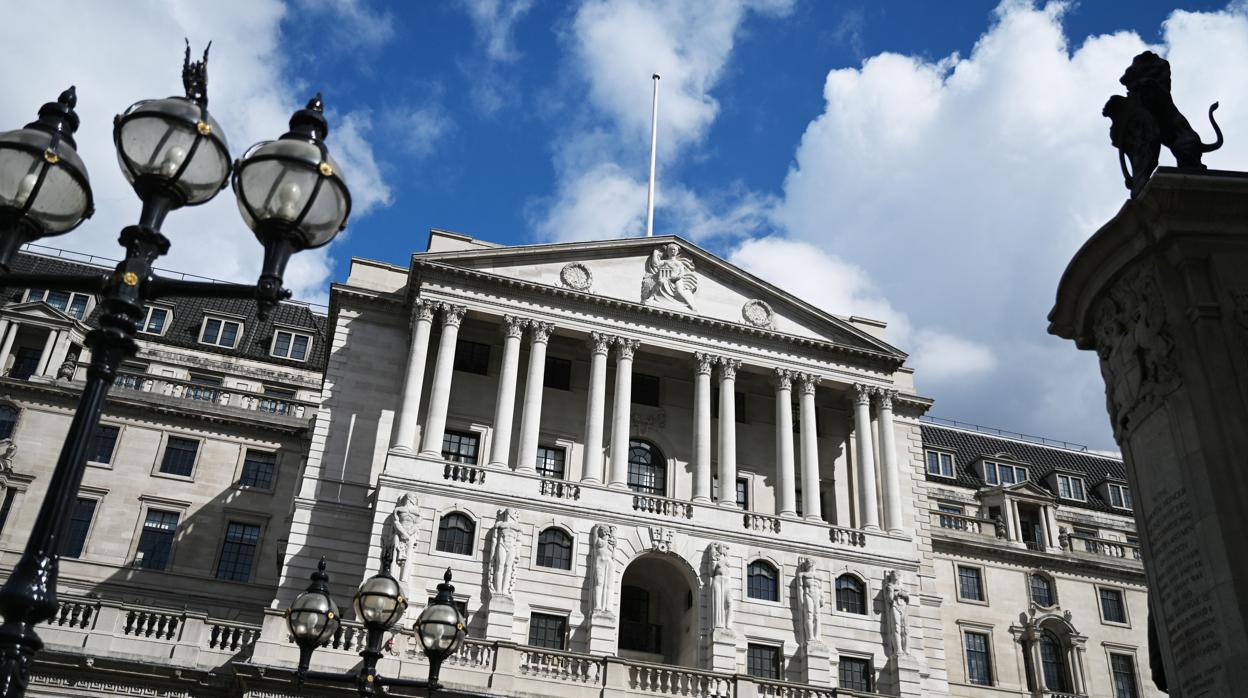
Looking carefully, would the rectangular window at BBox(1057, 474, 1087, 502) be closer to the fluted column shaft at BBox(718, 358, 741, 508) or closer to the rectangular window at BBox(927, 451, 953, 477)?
the rectangular window at BBox(927, 451, 953, 477)

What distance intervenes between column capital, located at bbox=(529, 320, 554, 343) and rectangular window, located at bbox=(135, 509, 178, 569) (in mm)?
21541

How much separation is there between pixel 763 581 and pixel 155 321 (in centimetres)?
4234

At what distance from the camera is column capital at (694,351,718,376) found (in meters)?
46.9

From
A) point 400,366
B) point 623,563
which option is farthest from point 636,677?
point 400,366

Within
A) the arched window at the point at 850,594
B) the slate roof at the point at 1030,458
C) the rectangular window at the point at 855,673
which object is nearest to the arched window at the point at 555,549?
the arched window at the point at 850,594

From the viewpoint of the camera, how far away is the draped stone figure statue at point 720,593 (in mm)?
40094

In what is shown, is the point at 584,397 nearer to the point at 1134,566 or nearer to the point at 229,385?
the point at 229,385

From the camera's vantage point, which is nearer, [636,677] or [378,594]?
[378,594]

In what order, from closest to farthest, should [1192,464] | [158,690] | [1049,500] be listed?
[1192,464]
[158,690]
[1049,500]

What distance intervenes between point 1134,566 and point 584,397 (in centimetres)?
3608

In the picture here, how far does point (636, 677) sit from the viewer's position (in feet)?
114

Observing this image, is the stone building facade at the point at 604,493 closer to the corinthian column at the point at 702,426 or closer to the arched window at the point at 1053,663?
the corinthian column at the point at 702,426

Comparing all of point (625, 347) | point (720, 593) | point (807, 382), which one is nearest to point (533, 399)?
point (625, 347)

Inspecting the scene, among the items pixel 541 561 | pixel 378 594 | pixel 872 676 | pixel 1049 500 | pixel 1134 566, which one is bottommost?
pixel 378 594
